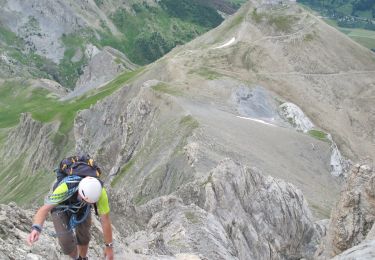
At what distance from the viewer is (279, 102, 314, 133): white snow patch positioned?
298 feet

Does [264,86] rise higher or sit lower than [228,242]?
lower

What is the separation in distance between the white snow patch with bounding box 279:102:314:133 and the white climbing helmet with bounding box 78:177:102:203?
255 feet

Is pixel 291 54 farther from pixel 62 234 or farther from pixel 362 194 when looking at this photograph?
pixel 62 234

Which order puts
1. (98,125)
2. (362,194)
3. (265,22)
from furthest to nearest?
(265,22)
(98,125)
(362,194)

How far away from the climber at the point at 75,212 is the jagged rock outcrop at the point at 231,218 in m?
10.8

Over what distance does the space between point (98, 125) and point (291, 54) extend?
4615 centimetres

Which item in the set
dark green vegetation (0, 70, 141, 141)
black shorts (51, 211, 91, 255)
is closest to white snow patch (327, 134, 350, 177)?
dark green vegetation (0, 70, 141, 141)

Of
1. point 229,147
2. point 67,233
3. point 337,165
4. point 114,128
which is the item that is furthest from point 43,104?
point 67,233

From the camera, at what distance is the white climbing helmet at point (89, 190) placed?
14.0m

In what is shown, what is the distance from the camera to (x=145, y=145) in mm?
67562

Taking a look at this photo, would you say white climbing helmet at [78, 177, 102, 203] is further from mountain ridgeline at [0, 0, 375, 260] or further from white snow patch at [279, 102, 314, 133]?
white snow patch at [279, 102, 314, 133]

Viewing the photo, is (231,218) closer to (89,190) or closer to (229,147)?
(229,147)

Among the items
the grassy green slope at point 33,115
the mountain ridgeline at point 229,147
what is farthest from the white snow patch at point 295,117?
the grassy green slope at point 33,115

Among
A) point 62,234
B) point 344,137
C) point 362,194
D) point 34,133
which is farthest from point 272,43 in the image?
point 62,234
